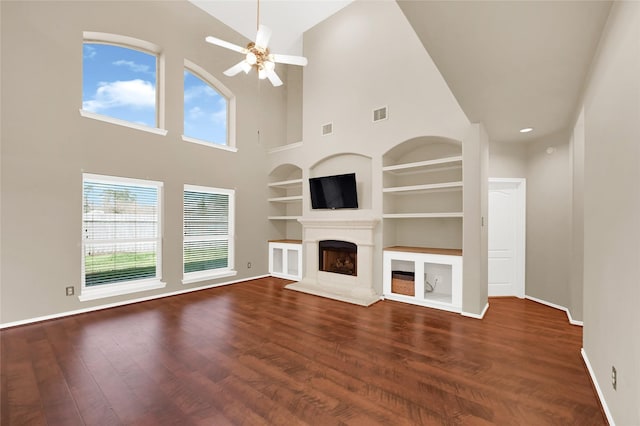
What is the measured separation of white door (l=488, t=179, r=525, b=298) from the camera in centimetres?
489

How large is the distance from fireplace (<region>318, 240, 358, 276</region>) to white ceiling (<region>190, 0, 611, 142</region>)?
10.2 ft

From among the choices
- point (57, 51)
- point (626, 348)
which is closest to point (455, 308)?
point (626, 348)

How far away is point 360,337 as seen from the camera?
3197 mm

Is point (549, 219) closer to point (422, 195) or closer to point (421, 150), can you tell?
point (422, 195)

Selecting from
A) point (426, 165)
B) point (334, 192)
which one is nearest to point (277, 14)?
point (334, 192)

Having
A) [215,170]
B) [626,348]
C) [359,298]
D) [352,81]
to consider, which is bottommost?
[359,298]

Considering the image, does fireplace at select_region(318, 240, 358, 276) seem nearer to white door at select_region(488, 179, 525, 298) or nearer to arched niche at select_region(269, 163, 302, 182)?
arched niche at select_region(269, 163, 302, 182)

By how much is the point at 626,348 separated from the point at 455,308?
2644 mm

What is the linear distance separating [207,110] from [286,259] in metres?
3.76

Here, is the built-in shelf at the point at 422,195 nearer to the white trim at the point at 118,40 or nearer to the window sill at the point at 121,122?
the window sill at the point at 121,122

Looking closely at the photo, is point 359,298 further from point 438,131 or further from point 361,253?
point 438,131

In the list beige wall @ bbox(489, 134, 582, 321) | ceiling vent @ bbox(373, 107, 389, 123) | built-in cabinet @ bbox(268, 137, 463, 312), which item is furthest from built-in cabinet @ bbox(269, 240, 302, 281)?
beige wall @ bbox(489, 134, 582, 321)

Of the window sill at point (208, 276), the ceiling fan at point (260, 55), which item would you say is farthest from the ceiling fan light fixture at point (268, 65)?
the window sill at point (208, 276)

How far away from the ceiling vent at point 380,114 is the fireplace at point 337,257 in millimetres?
2408
